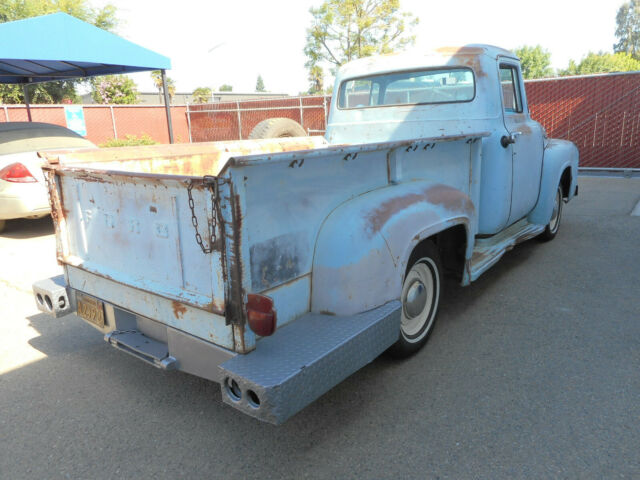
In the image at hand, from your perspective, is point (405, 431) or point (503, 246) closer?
point (405, 431)

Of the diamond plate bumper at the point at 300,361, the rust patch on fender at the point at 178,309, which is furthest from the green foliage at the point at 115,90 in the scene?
the diamond plate bumper at the point at 300,361

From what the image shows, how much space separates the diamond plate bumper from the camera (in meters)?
1.82

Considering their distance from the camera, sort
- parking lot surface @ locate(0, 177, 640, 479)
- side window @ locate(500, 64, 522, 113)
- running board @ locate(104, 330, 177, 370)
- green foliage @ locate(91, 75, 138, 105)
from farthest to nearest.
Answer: green foliage @ locate(91, 75, 138, 105) → side window @ locate(500, 64, 522, 113) → running board @ locate(104, 330, 177, 370) → parking lot surface @ locate(0, 177, 640, 479)

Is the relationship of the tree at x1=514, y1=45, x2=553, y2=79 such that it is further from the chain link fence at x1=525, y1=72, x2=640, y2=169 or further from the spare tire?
the spare tire

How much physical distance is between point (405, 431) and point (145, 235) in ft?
5.23

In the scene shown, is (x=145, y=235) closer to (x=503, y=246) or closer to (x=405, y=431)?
(x=405, y=431)

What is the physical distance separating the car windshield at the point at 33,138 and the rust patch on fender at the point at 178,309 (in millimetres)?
5413

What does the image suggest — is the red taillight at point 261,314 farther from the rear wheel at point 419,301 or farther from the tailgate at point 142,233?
the rear wheel at point 419,301

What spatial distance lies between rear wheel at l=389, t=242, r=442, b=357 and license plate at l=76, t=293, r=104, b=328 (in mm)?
1707

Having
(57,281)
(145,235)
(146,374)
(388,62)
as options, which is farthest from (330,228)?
(388,62)

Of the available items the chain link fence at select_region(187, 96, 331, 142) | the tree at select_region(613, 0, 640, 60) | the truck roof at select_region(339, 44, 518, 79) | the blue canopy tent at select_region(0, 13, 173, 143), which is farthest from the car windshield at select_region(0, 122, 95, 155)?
the tree at select_region(613, 0, 640, 60)

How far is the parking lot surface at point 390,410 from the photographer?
85.5 inches

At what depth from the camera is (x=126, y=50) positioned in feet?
27.2

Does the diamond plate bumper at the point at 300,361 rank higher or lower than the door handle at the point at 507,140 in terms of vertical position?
lower
